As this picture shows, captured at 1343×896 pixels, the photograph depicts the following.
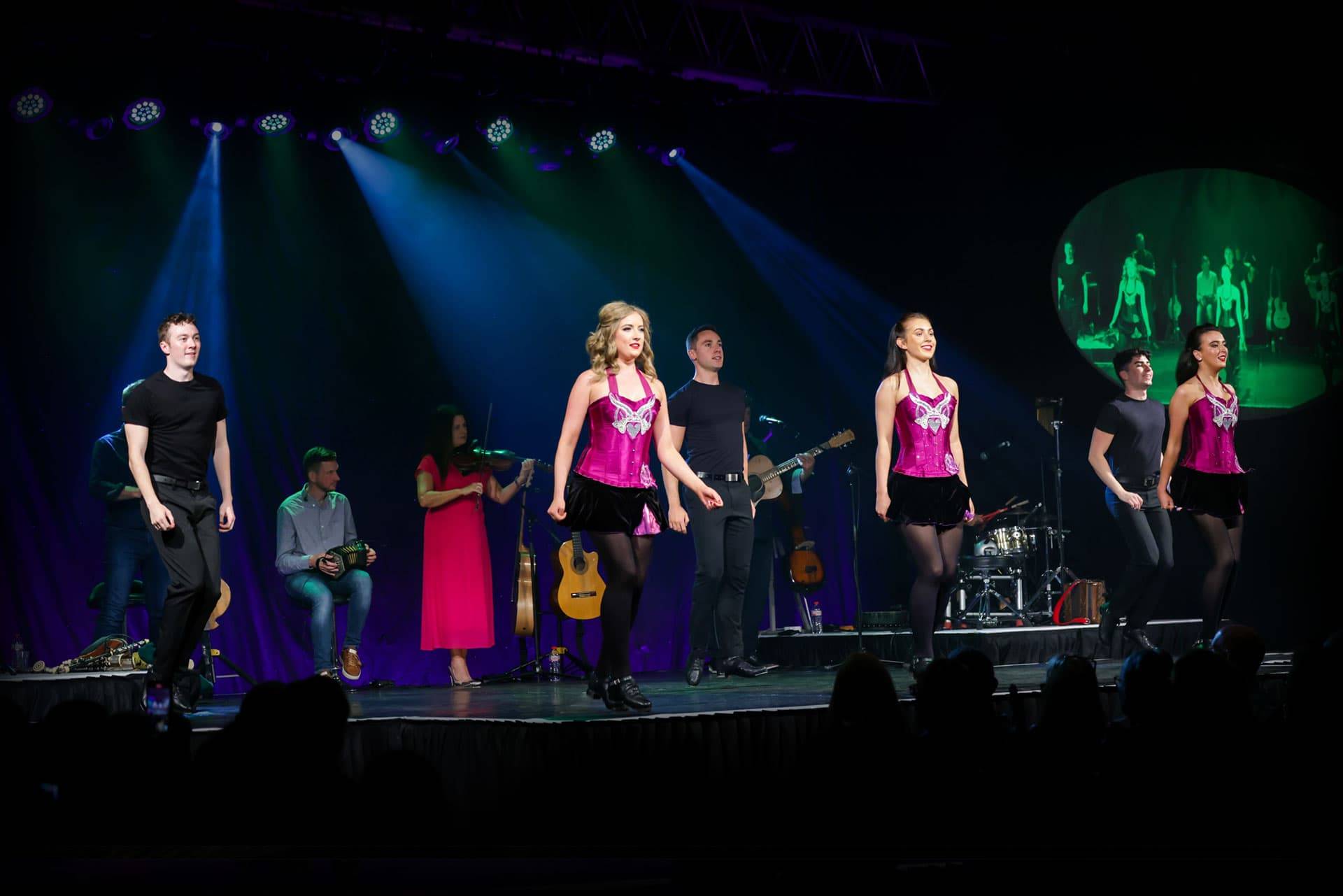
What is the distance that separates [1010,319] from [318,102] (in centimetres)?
648

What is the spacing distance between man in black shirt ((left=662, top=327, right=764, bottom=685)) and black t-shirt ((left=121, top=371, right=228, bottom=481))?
273 cm

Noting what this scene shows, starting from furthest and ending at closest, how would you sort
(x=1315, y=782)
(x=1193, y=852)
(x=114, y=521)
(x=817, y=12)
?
(x=817, y=12), (x=114, y=521), (x=1315, y=782), (x=1193, y=852)

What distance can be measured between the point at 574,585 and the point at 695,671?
7.58ft

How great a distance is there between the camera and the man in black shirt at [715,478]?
731cm

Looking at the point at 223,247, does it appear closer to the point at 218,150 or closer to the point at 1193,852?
the point at 218,150

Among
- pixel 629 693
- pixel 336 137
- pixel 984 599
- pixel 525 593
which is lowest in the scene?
pixel 629 693

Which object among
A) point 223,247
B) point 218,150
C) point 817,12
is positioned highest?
point 817,12

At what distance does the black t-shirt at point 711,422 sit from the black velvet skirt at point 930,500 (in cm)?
146

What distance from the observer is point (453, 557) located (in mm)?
8727

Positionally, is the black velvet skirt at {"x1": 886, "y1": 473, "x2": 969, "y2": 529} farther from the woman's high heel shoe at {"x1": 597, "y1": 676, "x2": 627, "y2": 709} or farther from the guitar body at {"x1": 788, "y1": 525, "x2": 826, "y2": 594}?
the guitar body at {"x1": 788, "y1": 525, "x2": 826, "y2": 594}

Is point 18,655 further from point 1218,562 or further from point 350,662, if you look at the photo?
point 1218,562

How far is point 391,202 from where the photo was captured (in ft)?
34.5

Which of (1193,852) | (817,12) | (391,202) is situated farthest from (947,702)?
(391,202)

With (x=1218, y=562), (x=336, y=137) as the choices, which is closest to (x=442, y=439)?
(x=336, y=137)
